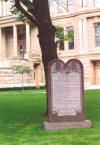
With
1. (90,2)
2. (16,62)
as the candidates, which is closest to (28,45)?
(16,62)

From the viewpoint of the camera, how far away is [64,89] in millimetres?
10203

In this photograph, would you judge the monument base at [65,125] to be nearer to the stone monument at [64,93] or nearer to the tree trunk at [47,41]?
the stone monument at [64,93]

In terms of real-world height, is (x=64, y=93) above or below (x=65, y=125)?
above

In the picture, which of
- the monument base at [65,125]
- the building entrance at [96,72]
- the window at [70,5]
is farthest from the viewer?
the window at [70,5]

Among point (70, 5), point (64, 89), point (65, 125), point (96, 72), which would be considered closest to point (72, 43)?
point (70, 5)

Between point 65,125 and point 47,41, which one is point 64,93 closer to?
point 65,125

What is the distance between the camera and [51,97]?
10172 mm

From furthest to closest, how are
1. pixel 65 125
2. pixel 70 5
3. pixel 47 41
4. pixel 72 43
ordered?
pixel 70 5
pixel 72 43
pixel 47 41
pixel 65 125

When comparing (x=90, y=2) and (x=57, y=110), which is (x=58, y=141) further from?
(x=90, y=2)

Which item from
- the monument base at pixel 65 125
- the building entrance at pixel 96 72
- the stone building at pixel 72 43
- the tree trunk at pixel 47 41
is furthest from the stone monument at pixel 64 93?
the building entrance at pixel 96 72

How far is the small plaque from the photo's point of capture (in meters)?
10.2

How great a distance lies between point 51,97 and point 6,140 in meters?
1.93

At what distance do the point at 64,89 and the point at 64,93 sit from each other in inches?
4.2

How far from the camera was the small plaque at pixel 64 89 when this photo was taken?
1018 centimetres
